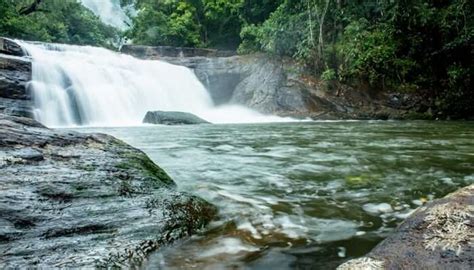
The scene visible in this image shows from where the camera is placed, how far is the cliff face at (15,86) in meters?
9.54

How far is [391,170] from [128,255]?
278cm

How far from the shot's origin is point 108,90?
40.6 feet

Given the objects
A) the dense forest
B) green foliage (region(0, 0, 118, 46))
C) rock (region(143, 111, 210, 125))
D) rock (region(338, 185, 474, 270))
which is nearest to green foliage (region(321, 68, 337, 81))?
the dense forest

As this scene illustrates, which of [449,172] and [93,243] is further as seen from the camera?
[449,172]

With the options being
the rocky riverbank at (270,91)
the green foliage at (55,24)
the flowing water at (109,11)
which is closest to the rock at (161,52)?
the rocky riverbank at (270,91)

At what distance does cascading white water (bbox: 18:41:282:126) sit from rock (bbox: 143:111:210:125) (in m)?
0.62

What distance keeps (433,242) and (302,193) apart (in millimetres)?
1437

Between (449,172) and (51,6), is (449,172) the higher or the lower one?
the lower one

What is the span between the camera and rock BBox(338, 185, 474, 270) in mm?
1318

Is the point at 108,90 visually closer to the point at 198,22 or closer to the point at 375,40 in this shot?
the point at 375,40

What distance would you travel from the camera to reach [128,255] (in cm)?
167

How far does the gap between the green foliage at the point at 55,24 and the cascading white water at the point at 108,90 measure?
703cm

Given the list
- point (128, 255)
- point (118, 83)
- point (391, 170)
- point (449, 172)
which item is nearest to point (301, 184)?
point (391, 170)

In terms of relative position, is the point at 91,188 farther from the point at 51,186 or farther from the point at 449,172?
the point at 449,172
